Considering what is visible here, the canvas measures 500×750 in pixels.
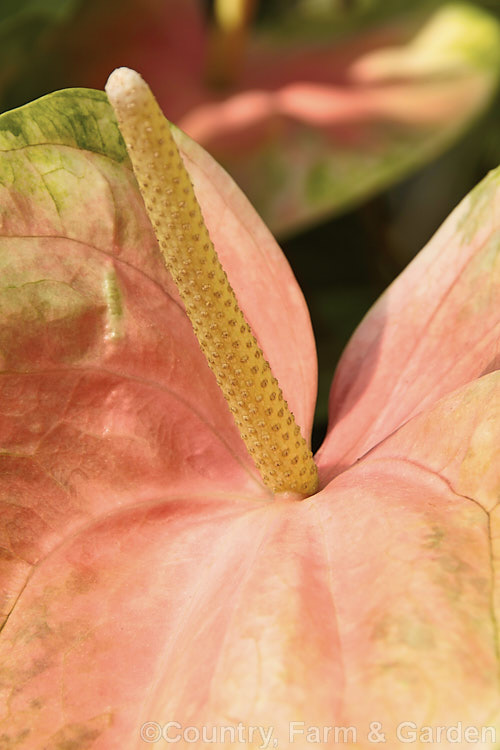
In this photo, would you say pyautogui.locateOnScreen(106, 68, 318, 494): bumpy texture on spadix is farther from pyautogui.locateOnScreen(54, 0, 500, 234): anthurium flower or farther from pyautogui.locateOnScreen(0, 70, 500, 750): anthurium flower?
pyautogui.locateOnScreen(54, 0, 500, 234): anthurium flower

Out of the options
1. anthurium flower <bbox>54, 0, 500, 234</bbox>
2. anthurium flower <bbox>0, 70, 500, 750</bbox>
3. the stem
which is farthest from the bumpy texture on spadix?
the stem

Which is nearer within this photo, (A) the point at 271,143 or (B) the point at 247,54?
(A) the point at 271,143

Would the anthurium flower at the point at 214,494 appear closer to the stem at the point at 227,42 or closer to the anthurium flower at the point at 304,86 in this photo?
the anthurium flower at the point at 304,86

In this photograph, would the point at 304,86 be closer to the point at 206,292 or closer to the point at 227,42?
the point at 227,42

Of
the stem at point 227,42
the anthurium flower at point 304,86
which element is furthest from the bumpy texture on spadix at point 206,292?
the stem at point 227,42

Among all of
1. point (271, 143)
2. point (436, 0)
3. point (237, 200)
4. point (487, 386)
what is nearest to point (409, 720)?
point (487, 386)

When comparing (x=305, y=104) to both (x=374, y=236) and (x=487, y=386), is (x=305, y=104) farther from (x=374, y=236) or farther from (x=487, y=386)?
(x=487, y=386)

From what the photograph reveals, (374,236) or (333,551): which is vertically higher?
(333,551)

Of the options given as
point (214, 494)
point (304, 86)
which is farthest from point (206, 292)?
point (304, 86)
